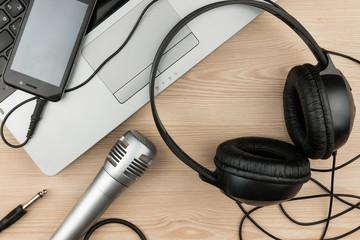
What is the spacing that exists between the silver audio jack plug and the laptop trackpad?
9.0 inches

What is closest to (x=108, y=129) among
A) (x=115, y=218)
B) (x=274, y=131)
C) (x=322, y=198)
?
(x=115, y=218)

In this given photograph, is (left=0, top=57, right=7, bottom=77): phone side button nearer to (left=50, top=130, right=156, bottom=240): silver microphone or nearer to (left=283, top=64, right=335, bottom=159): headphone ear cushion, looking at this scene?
(left=50, top=130, right=156, bottom=240): silver microphone

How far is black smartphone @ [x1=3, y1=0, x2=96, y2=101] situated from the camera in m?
0.53

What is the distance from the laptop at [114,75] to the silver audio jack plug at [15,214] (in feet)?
0.21

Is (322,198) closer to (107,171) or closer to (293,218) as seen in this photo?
(293,218)

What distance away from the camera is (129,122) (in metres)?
0.60

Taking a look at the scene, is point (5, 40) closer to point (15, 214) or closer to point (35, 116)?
point (35, 116)

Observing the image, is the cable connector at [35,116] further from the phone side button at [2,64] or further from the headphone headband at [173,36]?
the headphone headband at [173,36]

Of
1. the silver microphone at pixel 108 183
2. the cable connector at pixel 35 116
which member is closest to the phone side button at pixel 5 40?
the cable connector at pixel 35 116

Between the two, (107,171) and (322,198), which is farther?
(322,198)

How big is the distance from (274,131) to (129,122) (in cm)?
27

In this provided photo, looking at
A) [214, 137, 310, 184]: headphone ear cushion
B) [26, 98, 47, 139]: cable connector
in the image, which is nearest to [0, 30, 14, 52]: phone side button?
[26, 98, 47, 139]: cable connector

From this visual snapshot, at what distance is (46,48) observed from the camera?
539mm

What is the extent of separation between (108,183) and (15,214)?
0.18 meters
